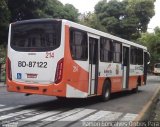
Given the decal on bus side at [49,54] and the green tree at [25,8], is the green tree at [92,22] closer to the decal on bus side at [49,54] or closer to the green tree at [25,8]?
the green tree at [25,8]

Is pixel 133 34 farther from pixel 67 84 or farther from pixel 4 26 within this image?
pixel 67 84

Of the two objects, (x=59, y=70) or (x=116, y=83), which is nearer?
(x=59, y=70)

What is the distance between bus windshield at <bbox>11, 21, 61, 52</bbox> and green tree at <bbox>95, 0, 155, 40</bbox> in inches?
1779

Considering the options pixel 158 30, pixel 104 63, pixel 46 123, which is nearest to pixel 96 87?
pixel 104 63

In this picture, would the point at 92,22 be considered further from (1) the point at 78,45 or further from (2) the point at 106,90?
(1) the point at 78,45

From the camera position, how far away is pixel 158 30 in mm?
50312

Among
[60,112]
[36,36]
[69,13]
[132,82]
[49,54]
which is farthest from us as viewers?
[69,13]

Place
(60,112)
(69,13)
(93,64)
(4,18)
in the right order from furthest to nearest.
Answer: (69,13) < (4,18) < (93,64) < (60,112)

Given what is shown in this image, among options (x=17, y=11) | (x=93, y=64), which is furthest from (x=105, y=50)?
(x=17, y=11)

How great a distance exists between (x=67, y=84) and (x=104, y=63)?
4.05 m

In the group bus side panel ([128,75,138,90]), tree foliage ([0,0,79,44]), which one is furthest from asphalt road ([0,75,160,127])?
tree foliage ([0,0,79,44])

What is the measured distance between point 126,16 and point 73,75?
162 ft

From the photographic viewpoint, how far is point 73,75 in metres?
15.1

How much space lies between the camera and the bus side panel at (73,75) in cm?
1466
